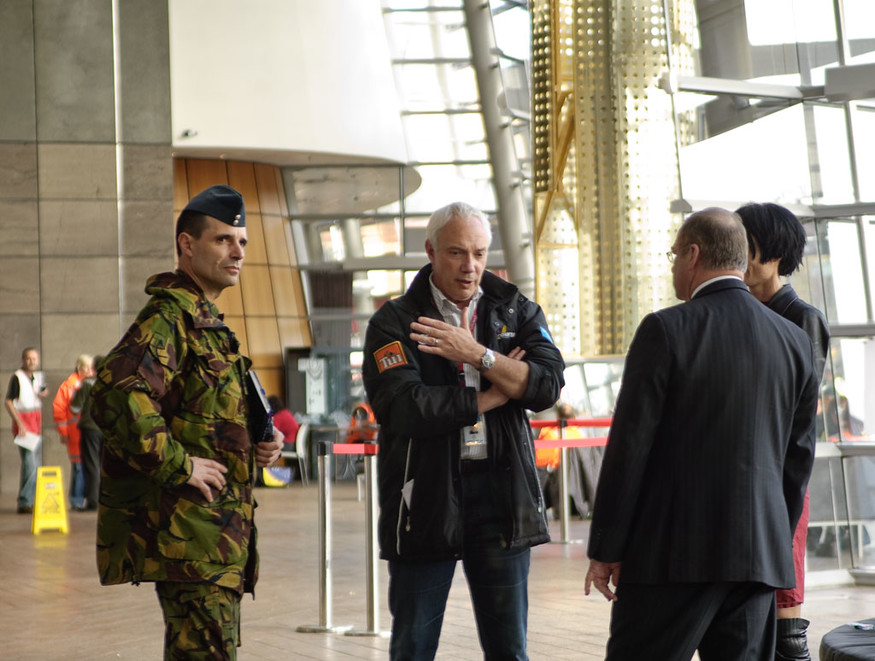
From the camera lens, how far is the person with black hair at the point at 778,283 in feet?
13.1

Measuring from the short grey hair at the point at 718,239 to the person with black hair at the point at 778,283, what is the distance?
1045 mm

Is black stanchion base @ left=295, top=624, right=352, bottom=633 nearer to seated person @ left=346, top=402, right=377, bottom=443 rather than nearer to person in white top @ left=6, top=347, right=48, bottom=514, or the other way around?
person in white top @ left=6, top=347, right=48, bottom=514

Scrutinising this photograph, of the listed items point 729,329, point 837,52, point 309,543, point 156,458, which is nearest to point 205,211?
point 156,458

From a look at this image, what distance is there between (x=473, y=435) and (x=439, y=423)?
0.47ft

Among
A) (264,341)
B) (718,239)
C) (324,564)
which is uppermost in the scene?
(264,341)

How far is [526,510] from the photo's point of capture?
3311 millimetres

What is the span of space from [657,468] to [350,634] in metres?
3.76

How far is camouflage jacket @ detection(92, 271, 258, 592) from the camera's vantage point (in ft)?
9.93

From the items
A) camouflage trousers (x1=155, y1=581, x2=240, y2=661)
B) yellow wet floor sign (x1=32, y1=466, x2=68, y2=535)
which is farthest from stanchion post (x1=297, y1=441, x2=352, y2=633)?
yellow wet floor sign (x1=32, y1=466, x2=68, y2=535)

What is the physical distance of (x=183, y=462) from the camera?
9.95 feet

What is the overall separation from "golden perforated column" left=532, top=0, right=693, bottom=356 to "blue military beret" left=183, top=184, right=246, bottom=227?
25.3 ft

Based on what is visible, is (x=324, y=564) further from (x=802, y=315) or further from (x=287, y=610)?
(x=802, y=315)

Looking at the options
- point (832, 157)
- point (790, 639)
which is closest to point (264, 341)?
point (832, 157)

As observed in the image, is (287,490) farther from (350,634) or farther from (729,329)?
(729,329)
